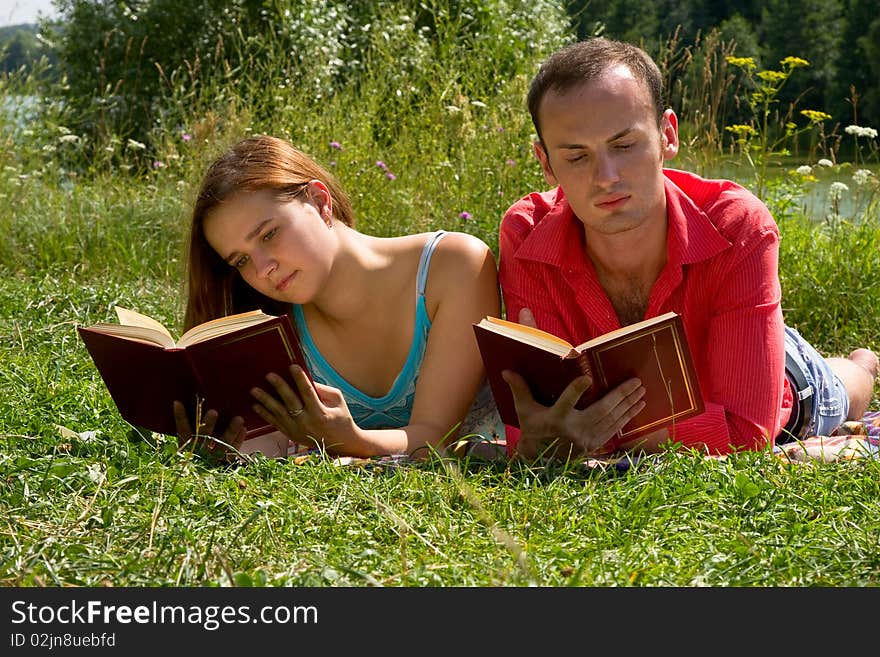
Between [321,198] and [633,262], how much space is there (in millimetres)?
1032

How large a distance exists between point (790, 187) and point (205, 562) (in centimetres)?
438

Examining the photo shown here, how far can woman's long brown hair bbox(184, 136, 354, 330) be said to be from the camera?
3354mm

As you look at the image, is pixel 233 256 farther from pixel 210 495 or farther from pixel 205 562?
pixel 205 562

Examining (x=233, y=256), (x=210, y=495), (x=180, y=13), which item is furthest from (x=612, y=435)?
(x=180, y=13)

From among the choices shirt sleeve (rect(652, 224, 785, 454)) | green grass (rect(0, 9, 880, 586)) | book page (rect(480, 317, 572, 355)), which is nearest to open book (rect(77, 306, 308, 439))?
green grass (rect(0, 9, 880, 586))

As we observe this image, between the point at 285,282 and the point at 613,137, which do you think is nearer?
the point at 613,137

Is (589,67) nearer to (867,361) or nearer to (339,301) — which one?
(339,301)

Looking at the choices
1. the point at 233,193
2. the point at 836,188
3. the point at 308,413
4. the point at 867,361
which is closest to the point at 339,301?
the point at 233,193

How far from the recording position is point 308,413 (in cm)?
306

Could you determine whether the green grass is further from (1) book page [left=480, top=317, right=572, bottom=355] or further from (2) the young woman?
(1) book page [left=480, top=317, right=572, bottom=355]

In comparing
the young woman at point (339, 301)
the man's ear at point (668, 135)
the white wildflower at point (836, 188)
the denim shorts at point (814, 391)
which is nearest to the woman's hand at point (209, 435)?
the young woman at point (339, 301)

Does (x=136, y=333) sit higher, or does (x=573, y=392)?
(x=136, y=333)

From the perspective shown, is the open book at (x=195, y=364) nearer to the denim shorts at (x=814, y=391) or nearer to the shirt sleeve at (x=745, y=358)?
the shirt sleeve at (x=745, y=358)

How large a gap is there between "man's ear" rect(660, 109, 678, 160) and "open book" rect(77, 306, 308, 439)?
124 centimetres
